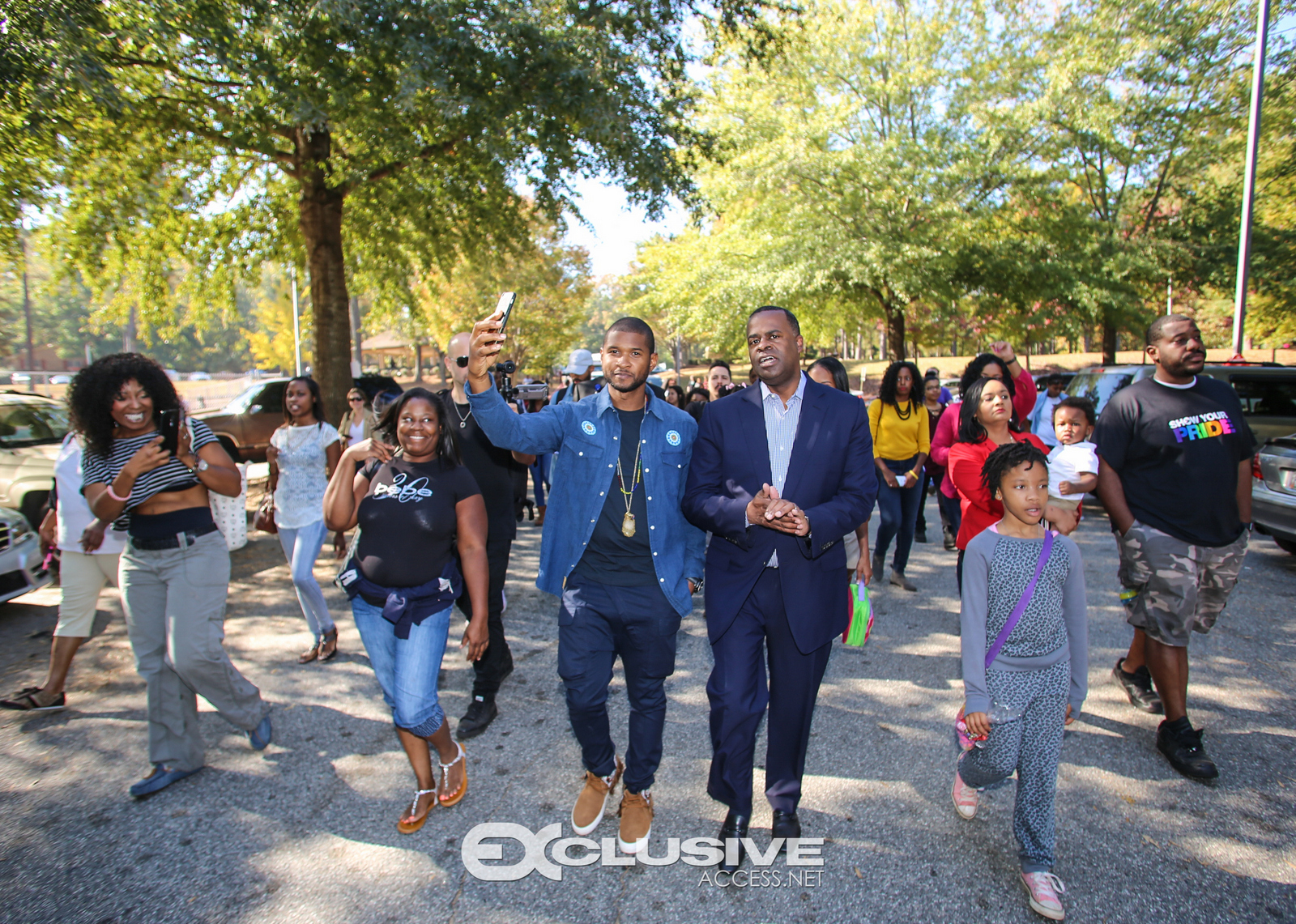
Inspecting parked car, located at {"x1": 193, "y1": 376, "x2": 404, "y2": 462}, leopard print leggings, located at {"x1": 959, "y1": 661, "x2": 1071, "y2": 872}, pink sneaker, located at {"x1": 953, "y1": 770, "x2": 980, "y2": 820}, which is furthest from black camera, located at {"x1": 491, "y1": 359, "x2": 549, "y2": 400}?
parked car, located at {"x1": 193, "y1": 376, "x2": 404, "y2": 462}

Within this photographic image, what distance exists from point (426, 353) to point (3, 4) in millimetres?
67867

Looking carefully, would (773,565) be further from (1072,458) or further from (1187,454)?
(1187,454)

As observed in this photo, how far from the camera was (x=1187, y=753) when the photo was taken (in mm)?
3619

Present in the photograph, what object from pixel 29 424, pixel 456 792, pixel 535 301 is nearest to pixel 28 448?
pixel 29 424

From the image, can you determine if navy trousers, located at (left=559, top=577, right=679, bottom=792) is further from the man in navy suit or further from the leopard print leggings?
the leopard print leggings

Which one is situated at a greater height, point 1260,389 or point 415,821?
point 1260,389

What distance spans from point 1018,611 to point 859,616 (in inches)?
30.0

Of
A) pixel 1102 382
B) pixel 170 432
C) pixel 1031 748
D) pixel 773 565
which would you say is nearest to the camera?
pixel 1031 748

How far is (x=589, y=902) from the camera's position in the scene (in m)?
2.79

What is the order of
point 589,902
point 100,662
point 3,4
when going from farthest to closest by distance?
point 3,4 < point 100,662 < point 589,902

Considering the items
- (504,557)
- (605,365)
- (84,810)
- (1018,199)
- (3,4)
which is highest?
(1018,199)

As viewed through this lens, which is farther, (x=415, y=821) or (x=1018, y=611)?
(x=415, y=821)

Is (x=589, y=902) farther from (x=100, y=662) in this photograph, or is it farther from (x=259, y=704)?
(x=100, y=662)

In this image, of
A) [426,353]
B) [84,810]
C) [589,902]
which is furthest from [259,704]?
[426,353]
